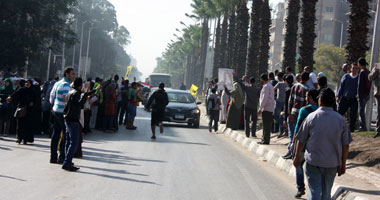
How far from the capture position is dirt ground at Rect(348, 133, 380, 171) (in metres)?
12.3

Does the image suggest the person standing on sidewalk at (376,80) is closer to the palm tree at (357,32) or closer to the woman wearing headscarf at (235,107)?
the palm tree at (357,32)

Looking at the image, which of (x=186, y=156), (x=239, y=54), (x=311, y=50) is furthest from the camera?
(x=239, y=54)

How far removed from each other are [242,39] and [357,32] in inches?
1078

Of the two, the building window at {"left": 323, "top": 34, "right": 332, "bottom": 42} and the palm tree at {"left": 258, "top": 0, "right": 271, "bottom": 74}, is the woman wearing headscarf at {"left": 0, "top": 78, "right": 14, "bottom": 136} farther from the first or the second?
the building window at {"left": 323, "top": 34, "right": 332, "bottom": 42}

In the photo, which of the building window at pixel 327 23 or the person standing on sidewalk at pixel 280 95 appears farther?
the building window at pixel 327 23

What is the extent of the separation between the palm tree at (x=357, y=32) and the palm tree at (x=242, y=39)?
26.0 metres

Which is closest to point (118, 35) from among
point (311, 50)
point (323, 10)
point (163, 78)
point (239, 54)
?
point (323, 10)

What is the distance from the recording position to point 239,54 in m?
46.6

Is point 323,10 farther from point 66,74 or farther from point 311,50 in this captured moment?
point 66,74

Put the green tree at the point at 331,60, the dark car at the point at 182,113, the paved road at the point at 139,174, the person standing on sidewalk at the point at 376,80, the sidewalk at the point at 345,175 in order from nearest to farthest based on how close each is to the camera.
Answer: the paved road at the point at 139,174 → the sidewalk at the point at 345,175 → the person standing on sidewalk at the point at 376,80 → the dark car at the point at 182,113 → the green tree at the point at 331,60

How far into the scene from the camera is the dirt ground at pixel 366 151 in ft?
40.4

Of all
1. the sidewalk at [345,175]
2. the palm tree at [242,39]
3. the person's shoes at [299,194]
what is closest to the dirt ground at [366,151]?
the sidewalk at [345,175]

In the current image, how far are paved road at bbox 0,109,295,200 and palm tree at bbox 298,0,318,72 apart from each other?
864 cm

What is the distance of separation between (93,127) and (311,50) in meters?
9.21
